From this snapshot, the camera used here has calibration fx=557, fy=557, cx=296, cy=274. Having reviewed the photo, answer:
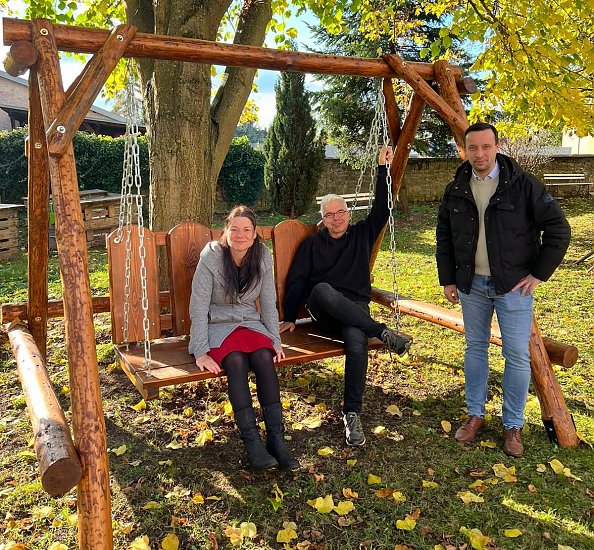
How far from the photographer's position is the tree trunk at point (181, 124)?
4.66 metres

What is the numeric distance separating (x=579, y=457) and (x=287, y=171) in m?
12.2

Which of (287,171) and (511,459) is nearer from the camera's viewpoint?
(511,459)

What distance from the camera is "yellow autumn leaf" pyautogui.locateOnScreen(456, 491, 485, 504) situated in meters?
2.90

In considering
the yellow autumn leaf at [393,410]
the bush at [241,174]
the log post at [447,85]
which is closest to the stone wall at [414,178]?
the bush at [241,174]

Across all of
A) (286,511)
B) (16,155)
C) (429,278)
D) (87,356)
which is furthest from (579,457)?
(16,155)

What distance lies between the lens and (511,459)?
332cm

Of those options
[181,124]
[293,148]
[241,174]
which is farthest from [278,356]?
[241,174]

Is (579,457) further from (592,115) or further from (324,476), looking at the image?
(592,115)

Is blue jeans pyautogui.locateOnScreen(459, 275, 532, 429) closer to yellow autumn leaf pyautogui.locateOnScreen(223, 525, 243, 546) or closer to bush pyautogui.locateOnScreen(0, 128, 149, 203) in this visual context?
yellow autumn leaf pyautogui.locateOnScreen(223, 525, 243, 546)

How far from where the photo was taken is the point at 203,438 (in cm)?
353

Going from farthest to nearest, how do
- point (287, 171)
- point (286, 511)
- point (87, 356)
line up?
point (287, 171), point (286, 511), point (87, 356)

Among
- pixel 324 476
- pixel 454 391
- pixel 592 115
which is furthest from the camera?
pixel 592 115

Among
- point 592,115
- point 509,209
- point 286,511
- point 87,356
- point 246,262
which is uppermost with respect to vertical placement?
point 592,115

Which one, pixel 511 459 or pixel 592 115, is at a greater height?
pixel 592 115
